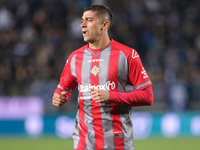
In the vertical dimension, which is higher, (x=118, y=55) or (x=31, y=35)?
(x=31, y=35)

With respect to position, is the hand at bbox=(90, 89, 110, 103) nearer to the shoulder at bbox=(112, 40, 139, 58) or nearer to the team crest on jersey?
the team crest on jersey

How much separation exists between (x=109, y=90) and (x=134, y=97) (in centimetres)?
27

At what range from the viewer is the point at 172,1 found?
52.2 ft

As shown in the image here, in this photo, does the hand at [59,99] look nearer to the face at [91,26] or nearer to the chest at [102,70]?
the chest at [102,70]

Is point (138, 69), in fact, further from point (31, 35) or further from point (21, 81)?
point (31, 35)

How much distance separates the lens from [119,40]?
44.1 feet

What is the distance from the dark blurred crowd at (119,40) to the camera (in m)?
12.3

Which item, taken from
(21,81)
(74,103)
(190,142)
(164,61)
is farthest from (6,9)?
(190,142)

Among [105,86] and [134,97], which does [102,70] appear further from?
[134,97]

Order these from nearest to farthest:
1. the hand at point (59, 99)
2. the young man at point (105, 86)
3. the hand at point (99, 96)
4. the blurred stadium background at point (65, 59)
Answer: the hand at point (99, 96) < the young man at point (105, 86) < the hand at point (59, 99) < the blurred stadium background at point (65, 59)

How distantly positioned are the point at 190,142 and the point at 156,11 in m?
5.91

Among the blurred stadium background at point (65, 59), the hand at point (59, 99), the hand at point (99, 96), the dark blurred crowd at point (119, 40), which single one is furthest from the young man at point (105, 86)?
the dark blurred crowd at point (119, 40)

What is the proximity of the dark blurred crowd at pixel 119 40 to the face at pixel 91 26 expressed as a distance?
22.8ft

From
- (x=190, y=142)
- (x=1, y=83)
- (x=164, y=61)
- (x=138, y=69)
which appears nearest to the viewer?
(x=138, y=69)
